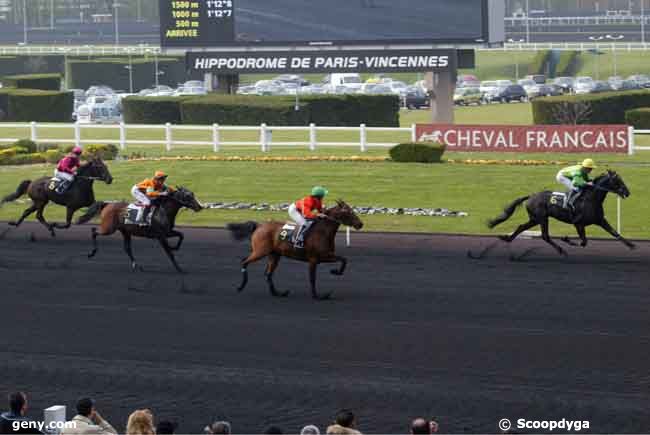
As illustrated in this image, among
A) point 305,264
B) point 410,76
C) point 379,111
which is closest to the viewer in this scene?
point 305,264

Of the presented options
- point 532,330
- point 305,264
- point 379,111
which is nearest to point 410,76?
point 379,111

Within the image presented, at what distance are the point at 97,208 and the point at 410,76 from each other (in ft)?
255

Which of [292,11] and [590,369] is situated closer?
[590,369]

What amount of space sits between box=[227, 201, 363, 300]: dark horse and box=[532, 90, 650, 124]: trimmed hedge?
28.0 metres

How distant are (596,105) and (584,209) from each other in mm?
26519

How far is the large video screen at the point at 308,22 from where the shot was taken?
43.2 meters

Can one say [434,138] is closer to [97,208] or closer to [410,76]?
[97,208]

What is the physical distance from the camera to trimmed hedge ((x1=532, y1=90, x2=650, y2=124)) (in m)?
47.0

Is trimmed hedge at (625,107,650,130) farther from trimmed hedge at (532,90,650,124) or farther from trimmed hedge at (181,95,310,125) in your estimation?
trimmed hedge at (181,95,310,125)

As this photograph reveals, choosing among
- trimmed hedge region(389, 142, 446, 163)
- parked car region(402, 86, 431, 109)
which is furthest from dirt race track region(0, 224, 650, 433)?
parked car region(402, 86, 431, 109)

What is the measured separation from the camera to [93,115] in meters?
58.8

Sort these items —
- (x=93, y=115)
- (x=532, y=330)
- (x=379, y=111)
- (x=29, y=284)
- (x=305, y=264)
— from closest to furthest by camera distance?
(x=532, y=330) → (x=29, y=284) → (x=305, y=264) → (x=379, y=111) → (x=93, y=115)

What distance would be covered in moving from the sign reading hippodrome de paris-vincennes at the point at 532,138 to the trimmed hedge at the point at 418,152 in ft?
6.25

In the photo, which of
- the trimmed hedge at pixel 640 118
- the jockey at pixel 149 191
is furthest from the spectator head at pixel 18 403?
the trimmed hedge at pixel 640 118
